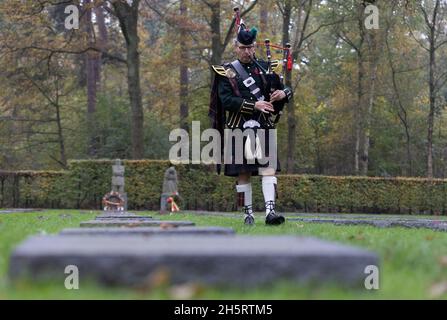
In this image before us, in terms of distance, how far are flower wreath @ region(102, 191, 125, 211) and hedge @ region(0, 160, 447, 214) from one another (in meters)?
3.65

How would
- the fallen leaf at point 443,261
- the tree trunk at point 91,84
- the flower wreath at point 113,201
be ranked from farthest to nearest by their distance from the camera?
the tree trunk at point 91,84 < the flower wreath at point 113,201 < the fallen leaf at point 443,261

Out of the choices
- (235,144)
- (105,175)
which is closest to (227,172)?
(235,144)

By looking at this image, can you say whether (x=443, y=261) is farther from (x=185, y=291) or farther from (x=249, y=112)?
(x=249, y=112)

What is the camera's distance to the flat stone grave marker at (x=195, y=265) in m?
2.90

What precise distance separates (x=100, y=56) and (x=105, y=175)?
625cm

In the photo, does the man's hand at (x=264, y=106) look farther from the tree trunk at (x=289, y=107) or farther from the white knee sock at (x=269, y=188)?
the tree trunk at (x=289, y=107)

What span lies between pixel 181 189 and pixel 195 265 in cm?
1930

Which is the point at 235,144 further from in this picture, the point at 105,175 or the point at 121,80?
the point at 121,80

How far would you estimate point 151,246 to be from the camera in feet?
10.4

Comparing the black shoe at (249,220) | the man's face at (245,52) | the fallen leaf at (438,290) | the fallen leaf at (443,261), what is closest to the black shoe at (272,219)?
the black shoe at (249,220)

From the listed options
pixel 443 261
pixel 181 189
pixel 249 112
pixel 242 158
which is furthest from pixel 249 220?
pixel 181 189

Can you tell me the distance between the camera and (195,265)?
9.56 ft

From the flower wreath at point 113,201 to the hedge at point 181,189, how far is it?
365 centimetres
